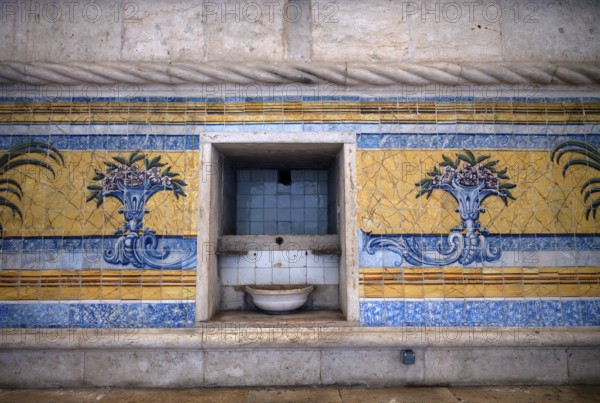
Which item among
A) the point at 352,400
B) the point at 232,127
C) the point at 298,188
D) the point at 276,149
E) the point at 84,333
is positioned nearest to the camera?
the point at 352,400

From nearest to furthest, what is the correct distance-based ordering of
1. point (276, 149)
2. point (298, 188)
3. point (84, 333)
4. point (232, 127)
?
point (84, 333), point (232, 127), point (276, 149), point (298, 188)

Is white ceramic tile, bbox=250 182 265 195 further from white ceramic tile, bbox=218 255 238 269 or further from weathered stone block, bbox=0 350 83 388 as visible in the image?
weathered stone block, bbox=0 350 83 388

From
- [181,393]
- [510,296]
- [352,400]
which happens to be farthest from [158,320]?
[510,296]

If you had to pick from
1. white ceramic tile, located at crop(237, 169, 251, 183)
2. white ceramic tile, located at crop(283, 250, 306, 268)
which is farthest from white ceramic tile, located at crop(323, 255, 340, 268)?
white ceramic tile, located at crop(237, 169, 251, 183)

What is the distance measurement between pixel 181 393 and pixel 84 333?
906mm

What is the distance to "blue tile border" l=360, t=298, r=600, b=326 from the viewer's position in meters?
2.83

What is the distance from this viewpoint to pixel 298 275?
11.1ft

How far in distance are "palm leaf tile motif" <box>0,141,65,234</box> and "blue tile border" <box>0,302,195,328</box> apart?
2.83 feet

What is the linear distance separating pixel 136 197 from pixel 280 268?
4.65 feet

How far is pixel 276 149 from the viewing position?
3.19 meters

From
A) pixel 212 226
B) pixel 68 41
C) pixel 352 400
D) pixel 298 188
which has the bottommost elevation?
pixel 352 400

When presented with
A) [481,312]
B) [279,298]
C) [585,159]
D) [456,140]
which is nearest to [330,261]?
[279,298]

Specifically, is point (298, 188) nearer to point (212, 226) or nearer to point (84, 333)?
point (212, 226)

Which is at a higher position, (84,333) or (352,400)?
(84,333)
